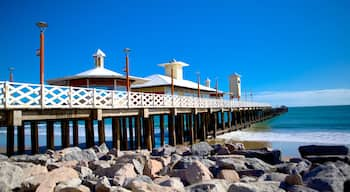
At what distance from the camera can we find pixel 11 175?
17.1 ft

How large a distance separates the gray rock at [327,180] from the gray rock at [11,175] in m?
5.52

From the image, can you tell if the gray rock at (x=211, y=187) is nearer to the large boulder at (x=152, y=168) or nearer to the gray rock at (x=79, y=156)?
the large boulder at (x=152, y=168)

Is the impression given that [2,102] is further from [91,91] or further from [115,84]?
[115,84]

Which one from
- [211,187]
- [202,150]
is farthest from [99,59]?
[211,187]

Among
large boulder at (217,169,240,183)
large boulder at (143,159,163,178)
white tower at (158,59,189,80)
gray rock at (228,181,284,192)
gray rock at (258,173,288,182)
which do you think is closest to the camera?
gray rock at (228,181,284,192)

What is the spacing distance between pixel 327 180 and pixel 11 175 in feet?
19.7

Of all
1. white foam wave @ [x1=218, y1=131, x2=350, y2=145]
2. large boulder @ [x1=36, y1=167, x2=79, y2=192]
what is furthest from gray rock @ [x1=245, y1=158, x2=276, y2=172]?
white foam wave @ [x1=218, y1=131, x2=350, y2=145]

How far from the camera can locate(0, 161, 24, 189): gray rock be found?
16.6 ft

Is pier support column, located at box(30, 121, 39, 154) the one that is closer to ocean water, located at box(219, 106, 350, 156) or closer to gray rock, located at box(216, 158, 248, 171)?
gray rock, located at box(216, 158, 248, 171)

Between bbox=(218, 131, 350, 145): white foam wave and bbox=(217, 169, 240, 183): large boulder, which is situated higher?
bbox=(217, 169, 240, 183): large boulder

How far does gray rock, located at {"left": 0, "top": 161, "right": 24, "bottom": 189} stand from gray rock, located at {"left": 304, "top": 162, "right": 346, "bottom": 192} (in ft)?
18.1

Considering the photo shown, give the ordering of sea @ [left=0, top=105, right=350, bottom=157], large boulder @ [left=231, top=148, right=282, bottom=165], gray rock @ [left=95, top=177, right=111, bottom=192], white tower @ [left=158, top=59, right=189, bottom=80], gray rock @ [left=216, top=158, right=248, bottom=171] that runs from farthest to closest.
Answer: white tower @ [left=158, top=59, right=189, bottom=80], sea @ [left=0, top=105, right=350, bottom=157], large boulder @ [left=231, top=148, right=282, bottom=165], gray rock @ [left=216, top=158, right=248, bottom=171], gray rock @ [left=95, top=177, right=111, bottom=192]

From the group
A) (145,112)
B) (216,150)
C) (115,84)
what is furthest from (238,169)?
(115,84)

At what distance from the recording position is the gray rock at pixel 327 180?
16.4ft
